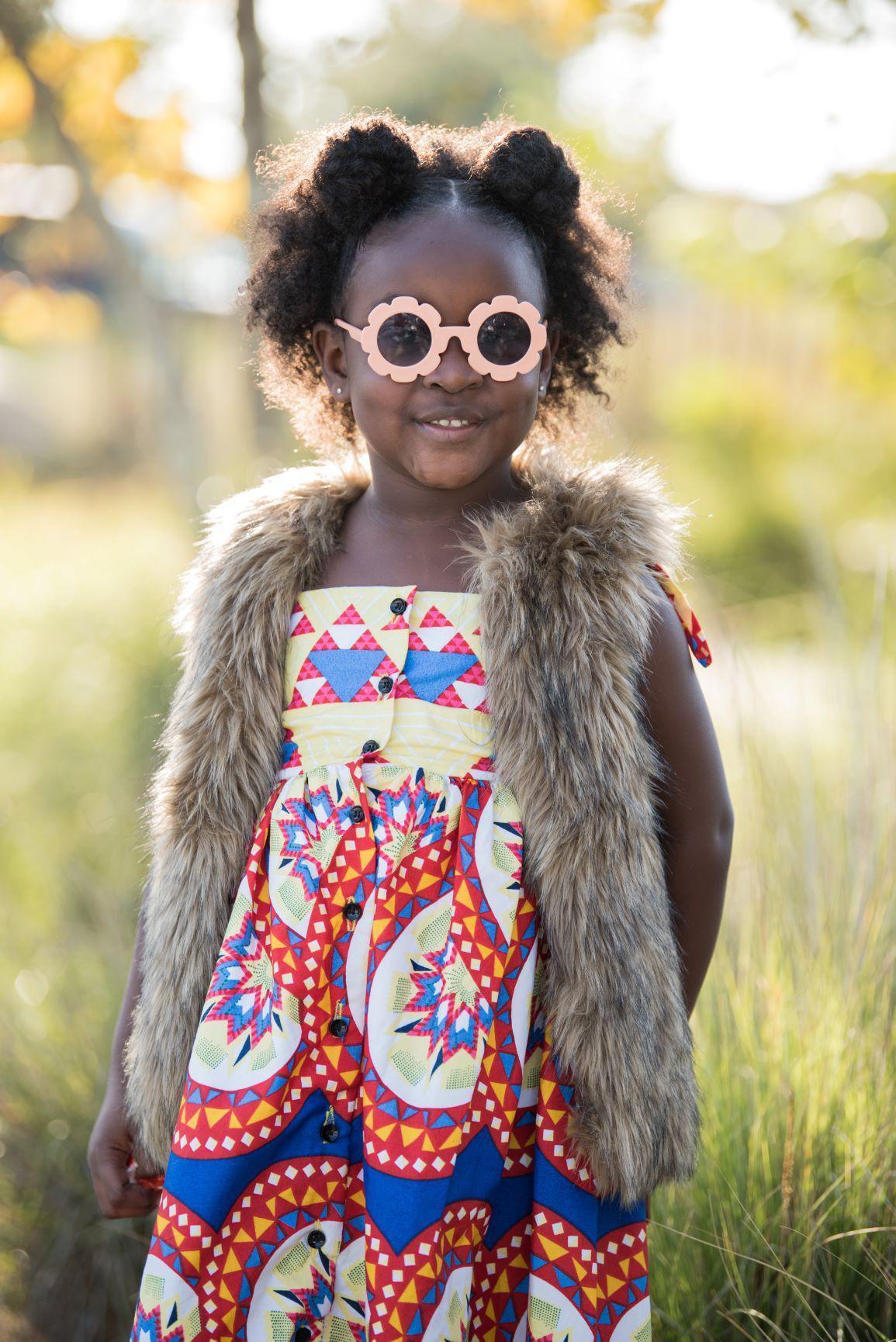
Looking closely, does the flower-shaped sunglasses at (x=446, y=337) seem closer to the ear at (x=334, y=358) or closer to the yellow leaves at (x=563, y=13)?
the ear at (x=334, y=358)

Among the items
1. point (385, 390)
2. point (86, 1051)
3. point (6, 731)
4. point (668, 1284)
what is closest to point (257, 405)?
point (6, 731)

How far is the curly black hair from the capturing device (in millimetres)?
1862

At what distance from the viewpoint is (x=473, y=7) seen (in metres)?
5.46

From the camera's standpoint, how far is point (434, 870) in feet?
5.54

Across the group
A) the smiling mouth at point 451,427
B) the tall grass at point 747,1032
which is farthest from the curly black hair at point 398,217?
the tall grass at point 747,1032

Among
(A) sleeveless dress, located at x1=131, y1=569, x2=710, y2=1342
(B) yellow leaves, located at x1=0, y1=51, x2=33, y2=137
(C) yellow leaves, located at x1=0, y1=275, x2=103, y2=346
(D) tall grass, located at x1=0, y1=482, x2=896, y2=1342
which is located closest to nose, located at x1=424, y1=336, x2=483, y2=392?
(A) sleeveless dress, located at x1=131, y1=569, x2=710, y2=1342

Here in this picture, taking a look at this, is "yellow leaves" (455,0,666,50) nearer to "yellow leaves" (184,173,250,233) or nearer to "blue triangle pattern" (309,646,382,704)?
"yellow leaves" (184,173,250,233)

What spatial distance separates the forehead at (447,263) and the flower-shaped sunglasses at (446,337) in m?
0.03

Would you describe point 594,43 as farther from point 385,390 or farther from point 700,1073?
point 700,1073

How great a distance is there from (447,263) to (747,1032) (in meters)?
1.61

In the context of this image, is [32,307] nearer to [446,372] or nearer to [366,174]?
[366,174]

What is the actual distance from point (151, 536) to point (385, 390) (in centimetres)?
481

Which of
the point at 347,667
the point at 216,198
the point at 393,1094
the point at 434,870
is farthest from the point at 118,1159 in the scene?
the point at 216,198

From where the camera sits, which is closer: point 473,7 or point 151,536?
point 473,7
